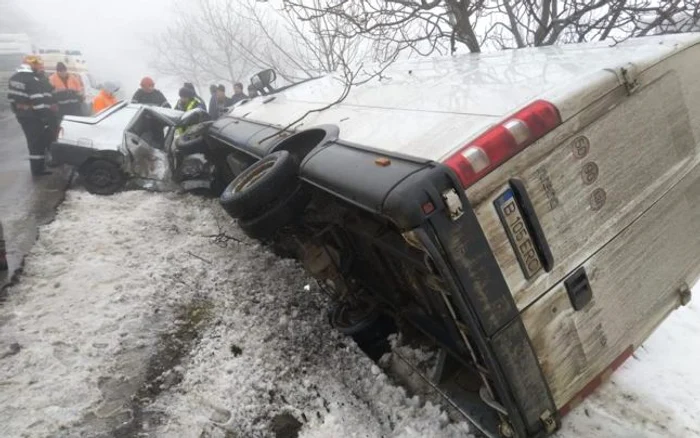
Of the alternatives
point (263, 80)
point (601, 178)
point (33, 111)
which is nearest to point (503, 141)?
point (601, 178)

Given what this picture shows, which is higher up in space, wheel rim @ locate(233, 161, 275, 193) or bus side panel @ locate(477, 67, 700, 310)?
wheel rim @ locate(233, 161, 275, 193)


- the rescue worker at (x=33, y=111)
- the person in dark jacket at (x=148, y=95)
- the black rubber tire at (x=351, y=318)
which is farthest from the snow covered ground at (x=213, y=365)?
the person in dark jacket at (x=148, y=95)

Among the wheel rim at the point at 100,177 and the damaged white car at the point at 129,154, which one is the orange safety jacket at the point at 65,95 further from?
the wheel rim at the point at 100,177

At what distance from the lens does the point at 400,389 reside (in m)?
2.83

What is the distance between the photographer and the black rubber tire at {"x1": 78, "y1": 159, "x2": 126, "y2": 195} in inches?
271

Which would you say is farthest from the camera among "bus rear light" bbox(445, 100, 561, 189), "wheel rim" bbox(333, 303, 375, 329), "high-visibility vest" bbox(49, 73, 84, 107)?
"high-visibility vest" bbox(49, 73, 84, 107)

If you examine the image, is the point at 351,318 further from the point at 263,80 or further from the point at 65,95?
the point at 65,95

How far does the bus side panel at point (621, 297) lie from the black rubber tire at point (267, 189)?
1.71m

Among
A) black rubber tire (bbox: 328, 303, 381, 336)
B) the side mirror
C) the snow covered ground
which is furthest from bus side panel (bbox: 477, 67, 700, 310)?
the side mirror

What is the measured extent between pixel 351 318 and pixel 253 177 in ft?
3.96

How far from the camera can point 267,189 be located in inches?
121

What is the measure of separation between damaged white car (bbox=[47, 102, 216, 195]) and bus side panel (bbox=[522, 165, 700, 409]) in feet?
17.3

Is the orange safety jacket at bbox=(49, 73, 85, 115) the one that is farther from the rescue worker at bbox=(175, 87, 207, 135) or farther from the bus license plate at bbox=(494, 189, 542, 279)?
the bus license plate at bbox=(494, 189, 542, 279)

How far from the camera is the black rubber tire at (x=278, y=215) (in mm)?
3154
